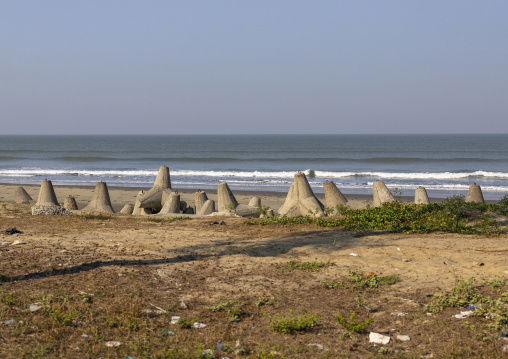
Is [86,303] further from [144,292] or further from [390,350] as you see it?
[390,350]

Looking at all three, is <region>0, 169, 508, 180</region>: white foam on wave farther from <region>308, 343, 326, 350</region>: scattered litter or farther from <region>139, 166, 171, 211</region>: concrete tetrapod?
<region>308, 343, 326, 350</region>: scattered litter

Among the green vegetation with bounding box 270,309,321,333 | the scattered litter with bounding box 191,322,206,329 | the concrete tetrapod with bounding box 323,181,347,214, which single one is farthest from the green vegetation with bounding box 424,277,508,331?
the concrete tetrapod with bounding box 323,181,347,214

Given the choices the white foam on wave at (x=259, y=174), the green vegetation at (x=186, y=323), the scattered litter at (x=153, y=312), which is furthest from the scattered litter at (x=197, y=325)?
the white foam on wave at (x=259, y=174)

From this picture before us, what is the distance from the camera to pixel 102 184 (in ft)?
49.1

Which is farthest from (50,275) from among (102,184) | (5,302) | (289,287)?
(102,184)

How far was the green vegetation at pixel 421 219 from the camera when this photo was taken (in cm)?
907

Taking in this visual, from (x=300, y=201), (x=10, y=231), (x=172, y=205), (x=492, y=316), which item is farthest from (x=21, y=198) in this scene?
(x=492, y=316)

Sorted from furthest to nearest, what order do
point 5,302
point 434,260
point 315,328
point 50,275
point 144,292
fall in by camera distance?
point 434,260 < point 50,275 < point 144,292 < point 5,302 < point 315,328

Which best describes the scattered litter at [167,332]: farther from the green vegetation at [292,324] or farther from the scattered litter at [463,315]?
the scattered litter at [463,315]

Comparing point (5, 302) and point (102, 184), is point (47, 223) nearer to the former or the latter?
point (102, 184)

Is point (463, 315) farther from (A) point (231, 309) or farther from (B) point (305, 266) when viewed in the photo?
(A) point (231, 309)

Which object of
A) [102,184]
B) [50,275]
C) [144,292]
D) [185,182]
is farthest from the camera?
[185,182]

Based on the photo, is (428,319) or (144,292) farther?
(144,292)

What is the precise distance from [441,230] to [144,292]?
5.60 m
